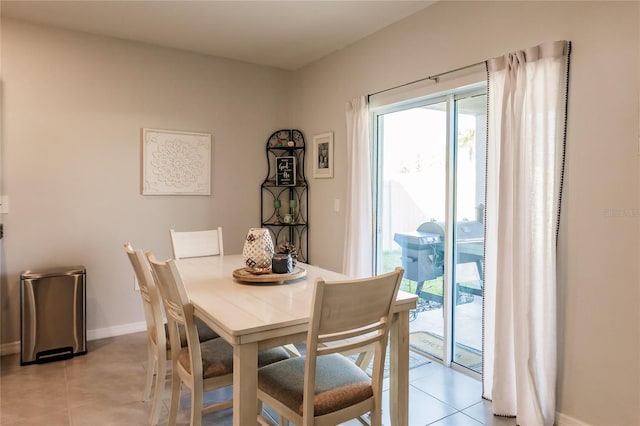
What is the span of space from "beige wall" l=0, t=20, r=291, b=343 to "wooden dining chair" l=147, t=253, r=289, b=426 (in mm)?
2004

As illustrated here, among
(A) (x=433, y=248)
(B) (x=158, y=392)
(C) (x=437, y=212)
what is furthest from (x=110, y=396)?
(C) (x=437, y=212)

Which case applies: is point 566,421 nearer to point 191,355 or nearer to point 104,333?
point 191,355

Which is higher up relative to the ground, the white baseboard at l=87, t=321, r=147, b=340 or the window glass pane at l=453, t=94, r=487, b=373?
the window glass pane at l=453, t=94, r=487, b=373

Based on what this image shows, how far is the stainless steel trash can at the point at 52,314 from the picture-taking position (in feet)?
10.1

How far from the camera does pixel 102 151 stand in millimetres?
3629

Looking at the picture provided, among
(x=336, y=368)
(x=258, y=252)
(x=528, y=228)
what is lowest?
(x=336, y=368)

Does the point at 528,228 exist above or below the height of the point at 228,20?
below

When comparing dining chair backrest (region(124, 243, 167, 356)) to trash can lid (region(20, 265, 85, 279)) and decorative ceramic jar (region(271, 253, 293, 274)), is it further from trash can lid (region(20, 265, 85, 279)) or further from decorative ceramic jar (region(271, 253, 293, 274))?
trash can lid (region(20, 265, 85, 279))

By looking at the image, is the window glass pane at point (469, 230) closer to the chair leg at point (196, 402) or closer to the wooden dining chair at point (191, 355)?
the wooden dining chair at point (191, 355)

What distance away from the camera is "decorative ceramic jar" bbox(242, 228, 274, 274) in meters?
2.32

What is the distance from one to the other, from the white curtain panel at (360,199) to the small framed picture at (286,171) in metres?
0.96

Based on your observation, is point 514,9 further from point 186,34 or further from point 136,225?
point 136,225

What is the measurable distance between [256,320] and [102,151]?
9.17ft

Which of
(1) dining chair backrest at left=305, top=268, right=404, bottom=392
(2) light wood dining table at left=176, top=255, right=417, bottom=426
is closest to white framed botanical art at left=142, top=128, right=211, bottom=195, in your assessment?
(2) light wood dining table at left=176, top=255, right=417, bottom=426
